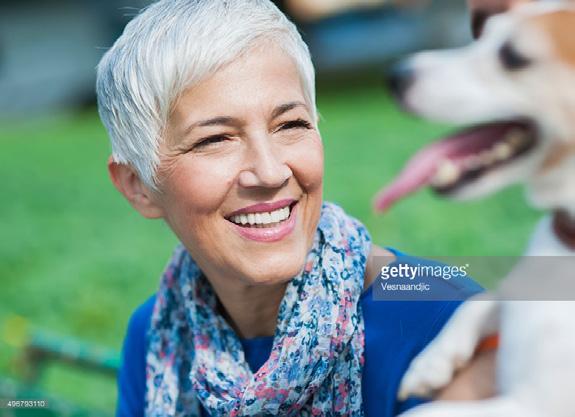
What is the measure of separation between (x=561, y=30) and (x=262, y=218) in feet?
2.37

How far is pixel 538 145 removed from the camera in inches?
24.9

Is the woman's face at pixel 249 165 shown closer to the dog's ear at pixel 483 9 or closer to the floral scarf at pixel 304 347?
A: the floral scarf at pixel 304 347

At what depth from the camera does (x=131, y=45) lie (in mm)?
1378

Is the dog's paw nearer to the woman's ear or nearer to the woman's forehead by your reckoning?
the woman's forehead

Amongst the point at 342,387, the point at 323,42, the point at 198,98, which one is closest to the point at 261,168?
the point at 198,98

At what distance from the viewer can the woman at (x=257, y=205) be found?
4.20ft

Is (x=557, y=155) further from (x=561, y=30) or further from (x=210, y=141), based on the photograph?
(x=210, y=141)

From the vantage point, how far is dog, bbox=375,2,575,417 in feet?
2.07

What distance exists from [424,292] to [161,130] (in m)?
0.49

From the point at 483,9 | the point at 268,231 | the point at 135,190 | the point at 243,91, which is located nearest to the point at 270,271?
the point at 268,231

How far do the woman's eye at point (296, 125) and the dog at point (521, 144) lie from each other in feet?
Result: 2.01

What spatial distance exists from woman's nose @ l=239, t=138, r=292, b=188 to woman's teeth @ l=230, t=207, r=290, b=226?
0.06 metres

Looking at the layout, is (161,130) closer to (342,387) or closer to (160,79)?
(160,79)

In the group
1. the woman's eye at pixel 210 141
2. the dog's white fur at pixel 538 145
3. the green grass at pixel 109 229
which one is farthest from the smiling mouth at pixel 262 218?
the green grass at pixel 109 229
